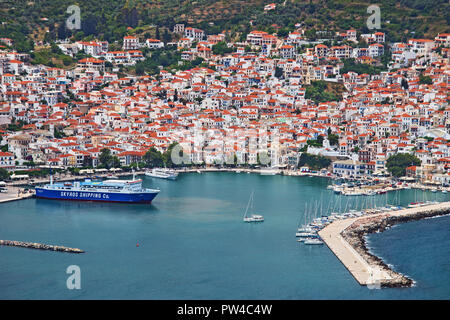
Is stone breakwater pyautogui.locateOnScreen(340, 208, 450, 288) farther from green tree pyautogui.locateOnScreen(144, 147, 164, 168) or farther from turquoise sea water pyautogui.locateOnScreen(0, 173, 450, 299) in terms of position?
green tree pyautogui.locateOnScreen(144, 147, 164, 168)

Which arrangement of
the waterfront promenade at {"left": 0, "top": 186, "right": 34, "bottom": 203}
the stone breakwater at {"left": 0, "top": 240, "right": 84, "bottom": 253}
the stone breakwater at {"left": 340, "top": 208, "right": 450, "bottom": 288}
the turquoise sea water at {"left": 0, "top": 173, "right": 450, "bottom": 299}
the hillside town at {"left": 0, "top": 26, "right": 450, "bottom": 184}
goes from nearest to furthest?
the turquoise sea water at {"left": 0, "top": 173, "right": 450, "bottom": 299} < the stone breakwater at {"left": 340, "top": 208, "right": 450, "bottom": 288} < the stone breakwater at {"left": 0, "top": 240, "right": 84, "bottom": 253} < the waterfront promenade at {"left": 0, "top": 186, "right": 34, "bottom": 203} < the hillside town at {"left": 0, "top": 26, "right": 450, "bottom": 184}

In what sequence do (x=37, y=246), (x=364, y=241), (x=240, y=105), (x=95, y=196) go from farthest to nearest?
1. (x=240, y=105)
2. (x=95, y=196)
3. (x=364, y=241)
4. (x=37, y=246)

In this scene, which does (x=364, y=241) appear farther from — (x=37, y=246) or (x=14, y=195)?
(x=14, y=195)

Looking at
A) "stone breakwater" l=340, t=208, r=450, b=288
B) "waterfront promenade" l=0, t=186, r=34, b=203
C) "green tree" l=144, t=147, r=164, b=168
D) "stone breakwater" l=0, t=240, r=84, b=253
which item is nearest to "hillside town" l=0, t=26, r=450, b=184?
"green tree" l=144, t=147, r=164, b=168

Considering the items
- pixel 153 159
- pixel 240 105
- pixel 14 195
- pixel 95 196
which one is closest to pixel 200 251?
pixel 95 196

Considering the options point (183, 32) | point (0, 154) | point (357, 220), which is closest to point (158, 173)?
point (0, 154)

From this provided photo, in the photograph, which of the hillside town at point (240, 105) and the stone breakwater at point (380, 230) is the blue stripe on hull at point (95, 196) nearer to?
the hillside town at point (240, 105)

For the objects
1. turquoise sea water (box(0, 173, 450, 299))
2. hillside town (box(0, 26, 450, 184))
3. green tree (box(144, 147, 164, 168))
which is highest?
hillside town (box(0, 26, 450, 184))
